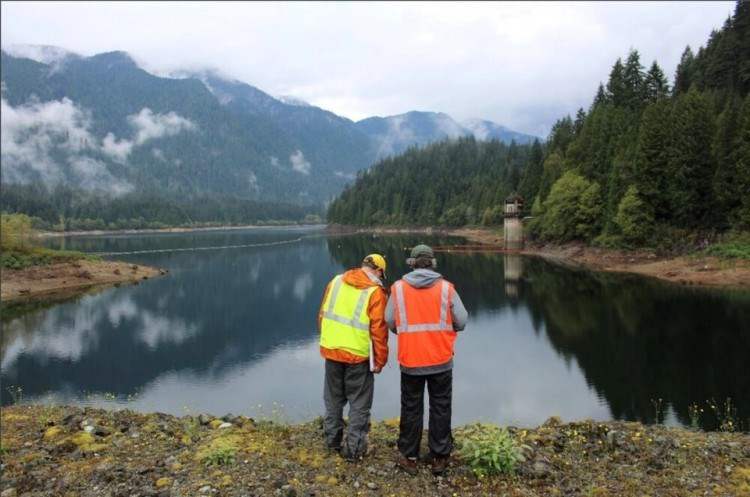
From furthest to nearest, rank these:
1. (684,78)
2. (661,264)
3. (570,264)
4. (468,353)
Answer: (684,78) → (570,264) → (661,264) → (468,353)

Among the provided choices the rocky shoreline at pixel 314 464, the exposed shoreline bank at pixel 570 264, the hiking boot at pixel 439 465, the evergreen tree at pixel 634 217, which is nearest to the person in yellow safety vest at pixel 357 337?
the rocky shoreline at pixel 314 464

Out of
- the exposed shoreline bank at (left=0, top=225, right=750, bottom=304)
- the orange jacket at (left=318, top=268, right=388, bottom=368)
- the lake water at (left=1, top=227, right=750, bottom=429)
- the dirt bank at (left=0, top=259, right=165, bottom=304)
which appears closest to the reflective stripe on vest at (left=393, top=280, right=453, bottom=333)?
the orange jacket at (left=318, top=268, right=388, bottom=368)

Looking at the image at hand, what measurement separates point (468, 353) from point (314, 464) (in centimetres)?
1784

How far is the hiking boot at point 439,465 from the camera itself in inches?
272

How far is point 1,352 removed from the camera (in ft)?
89.7

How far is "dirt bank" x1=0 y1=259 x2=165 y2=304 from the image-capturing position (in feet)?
153

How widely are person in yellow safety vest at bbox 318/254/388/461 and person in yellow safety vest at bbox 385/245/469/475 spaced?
0.36m

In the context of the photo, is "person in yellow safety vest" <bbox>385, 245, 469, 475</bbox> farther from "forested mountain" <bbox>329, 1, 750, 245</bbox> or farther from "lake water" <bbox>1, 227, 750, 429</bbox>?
"forested mountain" <bbox>329, 1, 750, 245</bbox>

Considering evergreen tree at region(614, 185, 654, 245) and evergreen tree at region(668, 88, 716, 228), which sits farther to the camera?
evergreen tree at region(614, 185, 654, 245)

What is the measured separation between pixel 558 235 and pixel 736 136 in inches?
1096

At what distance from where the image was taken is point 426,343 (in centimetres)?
693

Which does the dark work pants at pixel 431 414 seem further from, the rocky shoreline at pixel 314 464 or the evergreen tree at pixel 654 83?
the evergreen tree at pixel 654 83

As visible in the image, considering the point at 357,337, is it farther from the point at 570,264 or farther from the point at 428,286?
the point at 570,264

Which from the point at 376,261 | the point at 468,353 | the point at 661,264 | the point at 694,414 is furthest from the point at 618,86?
the point at 376,261
